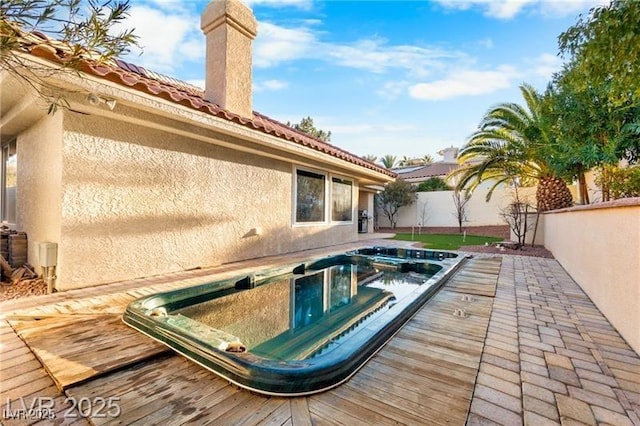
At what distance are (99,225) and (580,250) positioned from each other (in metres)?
9.44

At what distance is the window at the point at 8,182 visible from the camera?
7.84 m

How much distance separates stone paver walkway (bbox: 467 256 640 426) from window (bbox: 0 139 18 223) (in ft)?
36.7

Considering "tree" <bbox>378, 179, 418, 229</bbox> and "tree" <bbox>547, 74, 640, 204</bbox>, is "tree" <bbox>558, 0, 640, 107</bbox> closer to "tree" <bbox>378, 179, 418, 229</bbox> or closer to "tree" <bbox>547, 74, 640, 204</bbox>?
"tree" <bbox>547, 74, 640, 204</bbox>

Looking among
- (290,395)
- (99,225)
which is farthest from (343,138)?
(290,395)

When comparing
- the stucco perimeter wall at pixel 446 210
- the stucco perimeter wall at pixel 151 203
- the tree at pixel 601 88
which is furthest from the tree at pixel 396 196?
the stucco perimeter wall at pixel 151 203

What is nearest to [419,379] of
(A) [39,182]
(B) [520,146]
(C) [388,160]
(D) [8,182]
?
(A) [39,182]

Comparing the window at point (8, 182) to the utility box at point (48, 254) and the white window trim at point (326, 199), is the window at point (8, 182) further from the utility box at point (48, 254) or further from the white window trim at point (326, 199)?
the white window trim at point (326, 199)

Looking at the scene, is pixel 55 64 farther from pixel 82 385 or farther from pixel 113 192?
pixel 82 385

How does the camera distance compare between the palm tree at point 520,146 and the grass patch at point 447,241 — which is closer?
the palm tree at point 520,146

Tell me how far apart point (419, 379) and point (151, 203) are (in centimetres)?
575

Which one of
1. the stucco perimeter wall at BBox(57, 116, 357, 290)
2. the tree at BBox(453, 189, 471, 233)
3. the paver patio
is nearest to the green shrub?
the paver patio

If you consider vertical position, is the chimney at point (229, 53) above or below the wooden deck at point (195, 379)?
above

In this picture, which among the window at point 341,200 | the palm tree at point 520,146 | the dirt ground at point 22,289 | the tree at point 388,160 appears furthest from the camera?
the tree at point 388,160

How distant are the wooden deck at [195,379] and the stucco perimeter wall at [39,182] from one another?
2.05m
